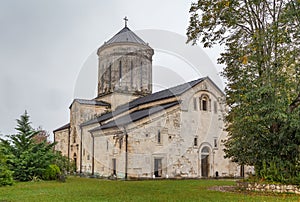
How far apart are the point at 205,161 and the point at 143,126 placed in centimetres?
702

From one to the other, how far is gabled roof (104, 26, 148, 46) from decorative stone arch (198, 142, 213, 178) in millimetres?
16376

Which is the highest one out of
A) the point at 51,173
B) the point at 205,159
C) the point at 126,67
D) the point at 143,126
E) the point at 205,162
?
the point at 126,67

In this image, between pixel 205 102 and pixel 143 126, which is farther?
pixel 205 102

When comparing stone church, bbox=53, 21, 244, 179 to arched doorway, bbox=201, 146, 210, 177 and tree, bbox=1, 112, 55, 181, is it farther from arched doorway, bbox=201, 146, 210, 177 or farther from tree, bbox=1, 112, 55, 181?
tree, bbox=1, 112, 55, 181

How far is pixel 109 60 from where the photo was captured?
40.1 metres

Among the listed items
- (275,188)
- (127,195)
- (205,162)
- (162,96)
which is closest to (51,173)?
(127,195)

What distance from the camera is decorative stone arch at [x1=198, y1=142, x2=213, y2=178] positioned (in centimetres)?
2967

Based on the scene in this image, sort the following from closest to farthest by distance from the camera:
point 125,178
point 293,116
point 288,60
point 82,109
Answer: point 293,116
point 288,60
point 125,178
point 82,109

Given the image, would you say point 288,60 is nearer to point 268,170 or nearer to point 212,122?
point 268,170

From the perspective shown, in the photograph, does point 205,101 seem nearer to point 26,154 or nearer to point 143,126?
point 143,126

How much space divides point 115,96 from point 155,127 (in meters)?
12.0

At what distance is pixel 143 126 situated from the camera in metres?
27.1

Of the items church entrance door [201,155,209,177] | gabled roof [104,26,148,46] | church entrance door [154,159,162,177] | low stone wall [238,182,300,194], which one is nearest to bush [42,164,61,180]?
church entrance door [154,159,162,177]

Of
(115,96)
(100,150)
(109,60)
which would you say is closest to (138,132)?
(100,150)
